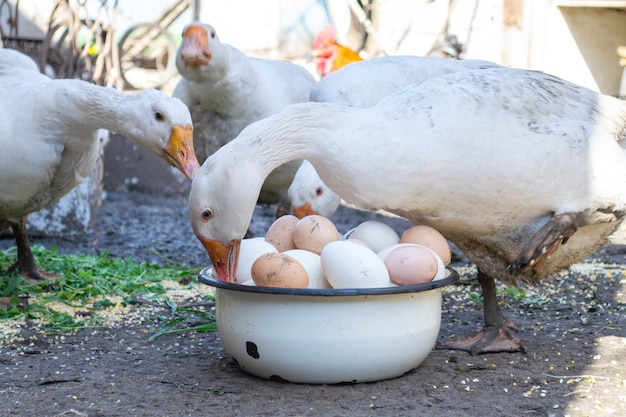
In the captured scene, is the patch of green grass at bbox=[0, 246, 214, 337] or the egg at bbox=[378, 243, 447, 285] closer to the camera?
the egg at bbox=[378, 243, 447, 285]

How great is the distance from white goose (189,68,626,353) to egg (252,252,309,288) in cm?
15

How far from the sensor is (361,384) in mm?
3287

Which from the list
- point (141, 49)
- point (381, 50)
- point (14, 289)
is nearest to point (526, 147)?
point (14, 289)

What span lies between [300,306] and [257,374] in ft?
1.34

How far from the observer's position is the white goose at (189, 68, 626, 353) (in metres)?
3.13

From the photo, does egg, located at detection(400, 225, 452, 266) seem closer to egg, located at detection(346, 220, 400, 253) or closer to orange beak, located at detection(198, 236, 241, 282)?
egg, located at detection(346, 220, 400, 253)

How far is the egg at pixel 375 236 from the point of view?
11.7 ft

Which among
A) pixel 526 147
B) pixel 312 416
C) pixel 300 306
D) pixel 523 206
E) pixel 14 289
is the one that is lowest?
pixel 14 289

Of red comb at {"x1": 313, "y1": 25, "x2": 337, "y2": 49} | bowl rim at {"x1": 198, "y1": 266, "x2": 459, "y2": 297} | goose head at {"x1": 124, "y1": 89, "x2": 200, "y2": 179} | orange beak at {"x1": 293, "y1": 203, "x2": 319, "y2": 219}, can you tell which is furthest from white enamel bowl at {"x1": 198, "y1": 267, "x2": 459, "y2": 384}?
red comb at {"x1": 313, "y1": 25, "x2": 337, "y2": 49}

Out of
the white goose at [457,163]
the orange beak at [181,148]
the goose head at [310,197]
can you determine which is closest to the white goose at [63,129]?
the orange beak at [181,148]

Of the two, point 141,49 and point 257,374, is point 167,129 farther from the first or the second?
point 141,49

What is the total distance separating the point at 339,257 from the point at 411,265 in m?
0.29

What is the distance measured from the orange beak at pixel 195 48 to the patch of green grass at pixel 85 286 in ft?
4.69

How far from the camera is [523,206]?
334 centimetres
